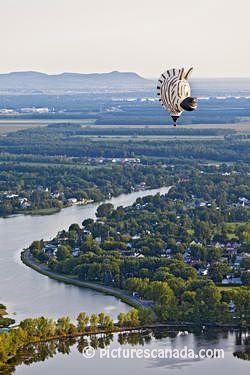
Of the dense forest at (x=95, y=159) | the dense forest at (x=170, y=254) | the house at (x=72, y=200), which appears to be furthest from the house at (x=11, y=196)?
the dense forest at (x=170, y=254)

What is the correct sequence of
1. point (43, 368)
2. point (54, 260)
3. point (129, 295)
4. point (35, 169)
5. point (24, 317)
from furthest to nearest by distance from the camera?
point (35, 169), point (54, 260), point (129, 295), point (24, 317), point (43, 368)

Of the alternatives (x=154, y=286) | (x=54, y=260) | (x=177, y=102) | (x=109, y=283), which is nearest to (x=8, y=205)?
(x=54, y=260)

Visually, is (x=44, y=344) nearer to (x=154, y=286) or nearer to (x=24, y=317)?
(x=24, y=317)

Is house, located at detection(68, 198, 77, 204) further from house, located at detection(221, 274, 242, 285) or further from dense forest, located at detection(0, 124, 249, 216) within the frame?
house, located at detection(221, 274, 242, 285)

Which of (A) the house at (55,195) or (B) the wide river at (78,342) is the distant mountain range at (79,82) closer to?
(A) the house at (55,195)

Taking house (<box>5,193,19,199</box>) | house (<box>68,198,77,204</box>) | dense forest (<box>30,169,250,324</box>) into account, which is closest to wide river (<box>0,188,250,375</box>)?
dense forest (<box>30,169,250,324</box>)

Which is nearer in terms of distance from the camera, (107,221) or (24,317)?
(24,317)
